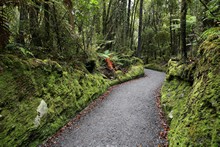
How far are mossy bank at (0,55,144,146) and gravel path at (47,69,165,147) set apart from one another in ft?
1.71

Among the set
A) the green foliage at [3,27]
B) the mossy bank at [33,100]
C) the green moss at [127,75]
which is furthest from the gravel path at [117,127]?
the green moss at [127,75]

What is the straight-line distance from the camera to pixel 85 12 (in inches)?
292

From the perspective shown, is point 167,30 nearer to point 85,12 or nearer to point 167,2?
point 167,2

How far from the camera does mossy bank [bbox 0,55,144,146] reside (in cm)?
→ 296

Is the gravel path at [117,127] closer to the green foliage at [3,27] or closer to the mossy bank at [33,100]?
the mossy bank at [33,100]

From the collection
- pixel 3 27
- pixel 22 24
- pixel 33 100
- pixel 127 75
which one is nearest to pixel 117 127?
pixel 33 100

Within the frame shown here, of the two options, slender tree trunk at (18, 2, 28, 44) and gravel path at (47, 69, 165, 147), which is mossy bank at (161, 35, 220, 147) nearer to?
gravel path at (47, 69, 165, 147)

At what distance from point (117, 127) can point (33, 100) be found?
2.35 meters

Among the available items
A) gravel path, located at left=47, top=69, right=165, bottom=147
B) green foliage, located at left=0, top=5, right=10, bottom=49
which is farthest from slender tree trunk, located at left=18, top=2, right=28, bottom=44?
gravel path, located at left=47, top=69, right=165, bottom=147

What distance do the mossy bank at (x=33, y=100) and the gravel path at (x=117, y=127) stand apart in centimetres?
52

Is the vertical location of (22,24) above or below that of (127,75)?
above

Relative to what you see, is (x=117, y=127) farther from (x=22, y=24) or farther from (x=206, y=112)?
(x=22, y=24)

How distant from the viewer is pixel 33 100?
361cm

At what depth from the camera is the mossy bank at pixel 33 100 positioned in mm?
2959
